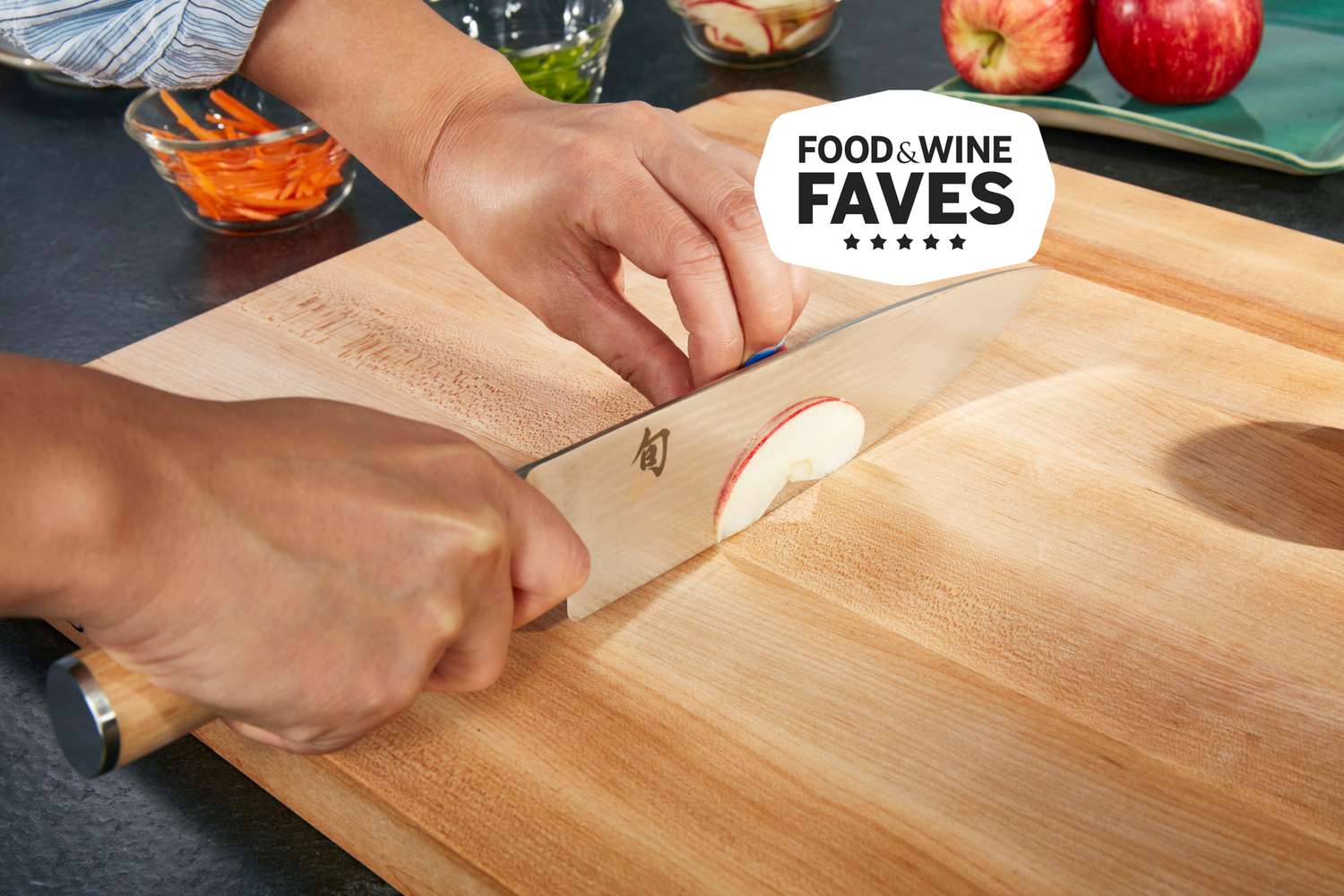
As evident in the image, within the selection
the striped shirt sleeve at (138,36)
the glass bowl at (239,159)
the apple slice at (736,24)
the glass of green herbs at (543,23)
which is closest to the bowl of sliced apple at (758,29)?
the apple slice at (736,24)

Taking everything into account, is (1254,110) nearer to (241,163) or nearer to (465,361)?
(465,361)

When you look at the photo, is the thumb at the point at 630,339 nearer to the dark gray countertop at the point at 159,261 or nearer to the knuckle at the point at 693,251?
the knuckle at the point at 693,251

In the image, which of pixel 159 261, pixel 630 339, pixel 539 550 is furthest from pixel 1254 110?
pixel 159 261

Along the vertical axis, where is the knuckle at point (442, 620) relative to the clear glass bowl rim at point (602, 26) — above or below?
below

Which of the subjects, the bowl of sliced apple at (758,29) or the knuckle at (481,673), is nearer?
the knuckle at (481,673)

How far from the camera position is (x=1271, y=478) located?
938mm

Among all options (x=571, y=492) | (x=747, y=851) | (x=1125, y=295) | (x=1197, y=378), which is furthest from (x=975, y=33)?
(x=747, y=851)

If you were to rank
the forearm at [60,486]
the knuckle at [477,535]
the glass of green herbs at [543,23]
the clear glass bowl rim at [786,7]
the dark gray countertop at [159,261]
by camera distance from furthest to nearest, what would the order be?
the clear glass bowl rim at [786,7], the glass of green herbs at [543,23], the dark gray countertop at [159,261], the knuckle at [477,535], the forearm at [60,486]

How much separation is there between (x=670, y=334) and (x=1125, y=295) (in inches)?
17.4

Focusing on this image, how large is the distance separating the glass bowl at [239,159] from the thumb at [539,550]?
792 millimetres

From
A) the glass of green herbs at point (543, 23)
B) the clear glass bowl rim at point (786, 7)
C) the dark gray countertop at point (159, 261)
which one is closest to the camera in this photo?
the dark gray countertop at point (159, 261)

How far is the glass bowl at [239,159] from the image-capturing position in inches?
51.5

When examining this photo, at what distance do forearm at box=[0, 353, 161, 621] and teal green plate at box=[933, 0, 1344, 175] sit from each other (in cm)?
125

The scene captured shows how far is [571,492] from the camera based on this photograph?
0.80 m
